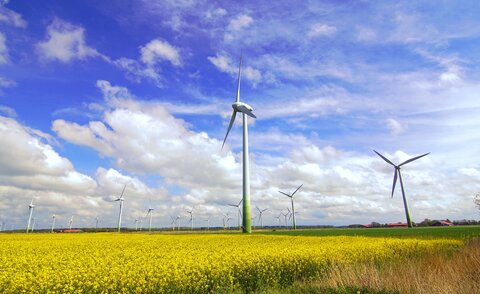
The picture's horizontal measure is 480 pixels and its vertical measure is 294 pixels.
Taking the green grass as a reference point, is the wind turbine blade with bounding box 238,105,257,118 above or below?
above

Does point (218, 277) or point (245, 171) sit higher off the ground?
point (245, 171)

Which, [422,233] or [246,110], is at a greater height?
[246,110]

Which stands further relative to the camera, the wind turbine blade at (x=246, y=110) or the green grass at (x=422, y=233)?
the wind turbine blade at (x=246, y=110)

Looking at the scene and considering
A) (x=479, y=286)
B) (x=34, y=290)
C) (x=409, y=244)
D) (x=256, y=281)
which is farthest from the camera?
(x=409, y=244)

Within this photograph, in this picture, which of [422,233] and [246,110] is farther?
[246,110]

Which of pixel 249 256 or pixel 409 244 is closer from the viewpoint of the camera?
pixel 249 256

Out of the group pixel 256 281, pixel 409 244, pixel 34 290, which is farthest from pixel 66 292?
pixel 409 244

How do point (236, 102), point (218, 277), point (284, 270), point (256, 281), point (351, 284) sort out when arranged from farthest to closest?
1. point (236, 102)
2. point (284, 270)
3. point (256, 281)
4. point (218, 277)
5. point (351, 284)

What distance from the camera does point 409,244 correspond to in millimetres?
29234

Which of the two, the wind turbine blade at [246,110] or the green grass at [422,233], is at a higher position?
the wind turbine blade at [246,110]

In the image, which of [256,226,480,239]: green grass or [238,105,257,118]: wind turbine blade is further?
[238,105,257,118]: wind turbine blade

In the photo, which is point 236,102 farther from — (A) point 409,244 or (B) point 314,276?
(B) point 314,276

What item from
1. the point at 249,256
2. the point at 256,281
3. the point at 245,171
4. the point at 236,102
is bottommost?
the point at 256,281

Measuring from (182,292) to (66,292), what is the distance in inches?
170
